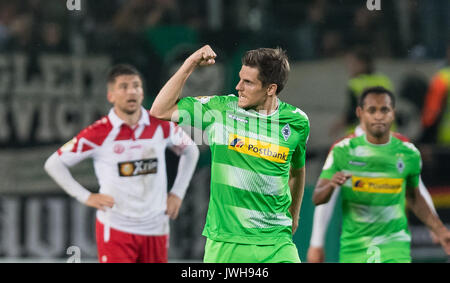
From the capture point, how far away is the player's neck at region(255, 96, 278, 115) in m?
5.81

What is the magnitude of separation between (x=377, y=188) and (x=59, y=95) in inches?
149

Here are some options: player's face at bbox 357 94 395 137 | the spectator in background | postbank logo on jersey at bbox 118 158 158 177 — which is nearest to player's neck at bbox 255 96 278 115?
player's face at bbox 357 94 395 137

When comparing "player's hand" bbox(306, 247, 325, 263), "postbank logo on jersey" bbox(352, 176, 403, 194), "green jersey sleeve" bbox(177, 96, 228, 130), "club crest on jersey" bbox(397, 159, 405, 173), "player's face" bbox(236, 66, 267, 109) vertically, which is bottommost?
"player's hand" bbox(306, 247, 325, 263)

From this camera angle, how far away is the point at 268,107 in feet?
19.2

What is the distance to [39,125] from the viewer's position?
9359 millimetres

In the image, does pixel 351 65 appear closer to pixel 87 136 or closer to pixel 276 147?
pixel 87 136

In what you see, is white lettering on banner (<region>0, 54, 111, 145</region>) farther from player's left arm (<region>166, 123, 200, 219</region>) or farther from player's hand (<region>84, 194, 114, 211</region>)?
player's hand (<region>84, 194, 114, 211</region>)

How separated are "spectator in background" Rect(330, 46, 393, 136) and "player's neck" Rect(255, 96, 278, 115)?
369cm

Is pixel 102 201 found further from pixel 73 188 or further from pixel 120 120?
pixel 120 120

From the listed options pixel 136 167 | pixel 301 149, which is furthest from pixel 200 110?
pixel 136 167

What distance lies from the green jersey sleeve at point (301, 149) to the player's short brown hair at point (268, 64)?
0.33 meters

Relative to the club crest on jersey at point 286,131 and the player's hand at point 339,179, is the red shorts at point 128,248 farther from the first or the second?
the club crest on jersey at point 286,131
